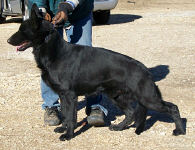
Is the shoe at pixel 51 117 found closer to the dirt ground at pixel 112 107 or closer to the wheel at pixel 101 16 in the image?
the dirt ground at pixel 112 107

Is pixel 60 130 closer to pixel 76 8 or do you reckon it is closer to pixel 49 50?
pixel 49 50

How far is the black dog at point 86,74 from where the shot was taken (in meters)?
4.82

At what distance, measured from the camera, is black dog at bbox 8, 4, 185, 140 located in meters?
4.82

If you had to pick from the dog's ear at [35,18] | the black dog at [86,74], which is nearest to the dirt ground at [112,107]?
the black dog at [86,74]

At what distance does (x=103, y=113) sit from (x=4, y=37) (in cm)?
719

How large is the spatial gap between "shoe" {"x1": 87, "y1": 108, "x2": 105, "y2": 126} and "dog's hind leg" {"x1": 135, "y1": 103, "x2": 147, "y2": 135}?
0.48 metres

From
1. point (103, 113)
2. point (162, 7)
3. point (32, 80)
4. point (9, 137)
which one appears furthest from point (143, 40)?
point (162, 7)

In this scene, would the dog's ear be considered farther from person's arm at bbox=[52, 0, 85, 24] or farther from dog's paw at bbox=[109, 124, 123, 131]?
dog's paw at bbox=[109, 124, 123, 131]

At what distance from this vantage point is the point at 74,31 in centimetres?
545

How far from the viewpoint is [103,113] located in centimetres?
550

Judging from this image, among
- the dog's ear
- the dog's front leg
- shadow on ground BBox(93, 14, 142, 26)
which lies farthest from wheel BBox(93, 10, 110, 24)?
the dog's ear

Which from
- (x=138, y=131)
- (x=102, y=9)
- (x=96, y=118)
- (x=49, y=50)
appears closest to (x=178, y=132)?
(x=138, y=131)

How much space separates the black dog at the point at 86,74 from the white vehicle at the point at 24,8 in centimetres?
822

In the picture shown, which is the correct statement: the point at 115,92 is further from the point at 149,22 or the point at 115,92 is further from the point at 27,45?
the point at 149,22
